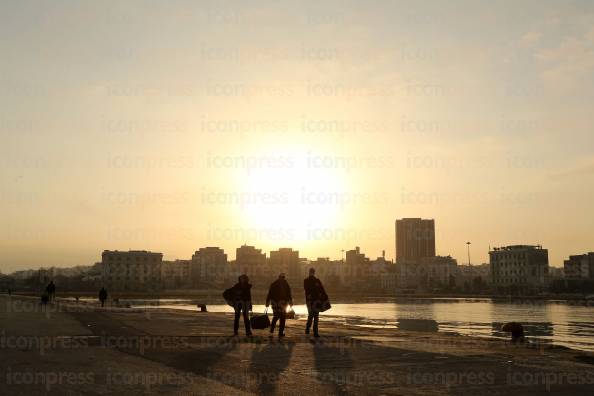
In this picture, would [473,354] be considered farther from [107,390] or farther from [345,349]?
[107,390]

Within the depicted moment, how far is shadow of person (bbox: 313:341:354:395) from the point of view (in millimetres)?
10516

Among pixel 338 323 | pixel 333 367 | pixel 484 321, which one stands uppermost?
pixel 333 367

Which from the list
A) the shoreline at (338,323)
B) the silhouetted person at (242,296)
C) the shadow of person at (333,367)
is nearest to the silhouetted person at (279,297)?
the silhouetted person at (242,296)

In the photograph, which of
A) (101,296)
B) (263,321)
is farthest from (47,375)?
(101,296)

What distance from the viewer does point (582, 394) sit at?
9.60 m

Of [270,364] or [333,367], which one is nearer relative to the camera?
[333,367]

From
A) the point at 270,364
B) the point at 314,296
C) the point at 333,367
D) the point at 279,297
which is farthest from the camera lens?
the point at 279,297

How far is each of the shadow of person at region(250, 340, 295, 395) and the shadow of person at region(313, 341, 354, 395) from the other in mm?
703

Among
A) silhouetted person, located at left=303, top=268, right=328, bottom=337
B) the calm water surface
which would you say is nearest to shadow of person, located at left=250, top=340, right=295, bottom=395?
silhouetted person, located at left=303, top=268, right=328, bottom=337

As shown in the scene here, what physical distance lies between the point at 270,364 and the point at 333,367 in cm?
140

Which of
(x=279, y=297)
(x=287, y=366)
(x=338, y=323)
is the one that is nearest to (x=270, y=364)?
(x=287, y=366)

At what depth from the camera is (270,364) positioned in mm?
13055

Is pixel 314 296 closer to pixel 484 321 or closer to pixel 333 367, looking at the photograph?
pixel 333 367

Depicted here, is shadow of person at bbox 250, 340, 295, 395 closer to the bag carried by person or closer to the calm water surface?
the bag carried by person
